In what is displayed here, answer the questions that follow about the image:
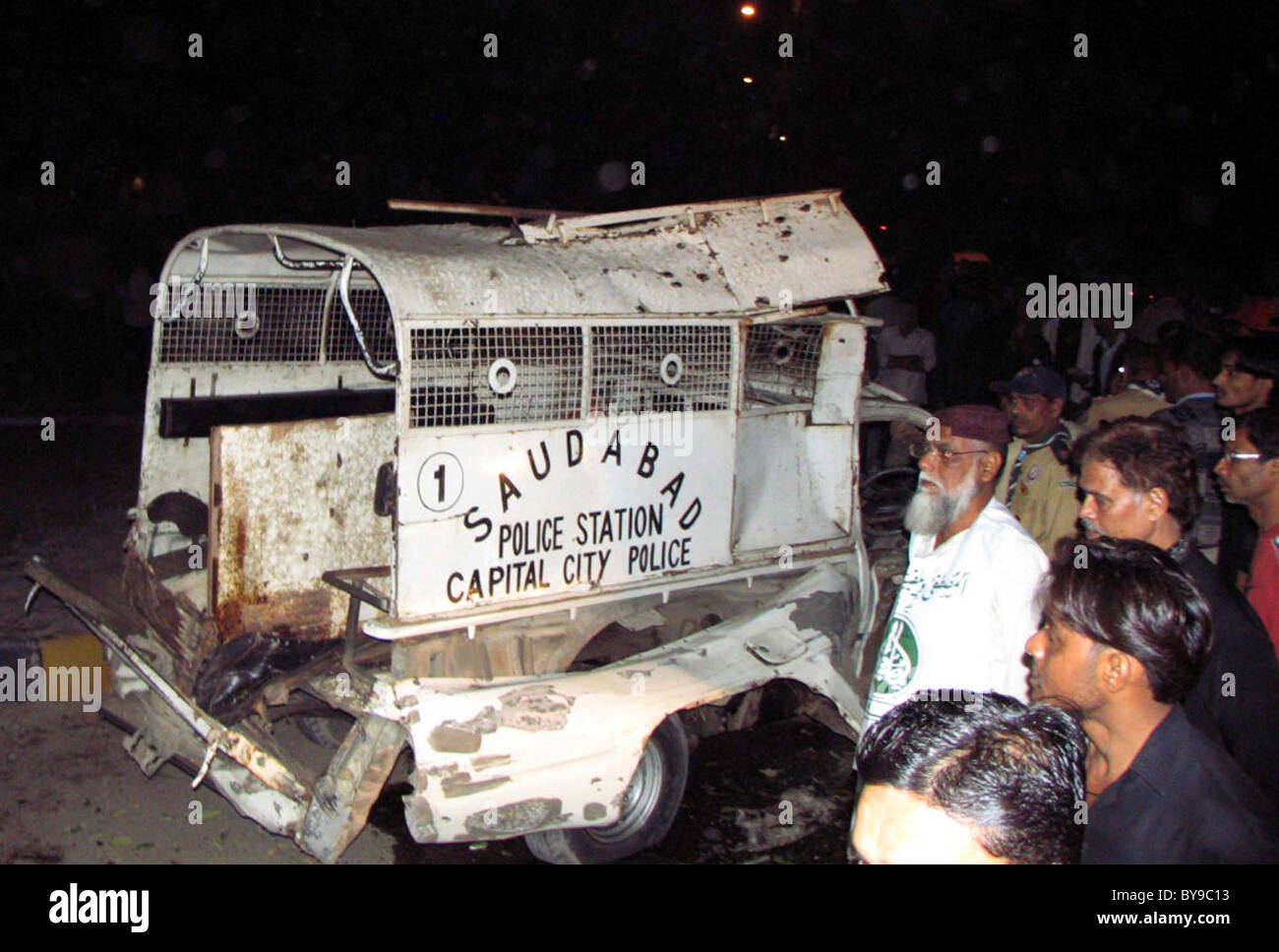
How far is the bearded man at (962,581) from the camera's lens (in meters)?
3.12

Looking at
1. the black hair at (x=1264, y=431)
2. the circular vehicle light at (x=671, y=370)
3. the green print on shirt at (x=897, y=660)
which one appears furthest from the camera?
the circular vehicle light at (x=671, y=370)

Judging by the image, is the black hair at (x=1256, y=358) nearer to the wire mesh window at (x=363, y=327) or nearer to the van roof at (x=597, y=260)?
the van roof at (x=597, y=260)

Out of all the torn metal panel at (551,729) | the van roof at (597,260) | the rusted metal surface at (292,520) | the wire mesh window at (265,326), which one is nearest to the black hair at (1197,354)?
the van roof at (597,260)

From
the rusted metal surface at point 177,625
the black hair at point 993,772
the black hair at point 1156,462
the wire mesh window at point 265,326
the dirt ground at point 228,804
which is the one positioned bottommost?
the dirt ground at point 228,804

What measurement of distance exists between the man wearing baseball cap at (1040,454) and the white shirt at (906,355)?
4.92 m

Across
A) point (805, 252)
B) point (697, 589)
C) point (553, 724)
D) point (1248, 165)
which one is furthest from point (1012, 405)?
point (1248, 165)

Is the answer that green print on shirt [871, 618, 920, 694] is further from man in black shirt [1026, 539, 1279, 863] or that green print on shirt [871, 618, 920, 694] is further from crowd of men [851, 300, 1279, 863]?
man in black shirt [1026, 539, 1279, 863]

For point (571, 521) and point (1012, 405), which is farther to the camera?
point (1012, 405)

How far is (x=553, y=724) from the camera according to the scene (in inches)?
158

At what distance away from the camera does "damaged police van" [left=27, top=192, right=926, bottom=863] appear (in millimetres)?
3949

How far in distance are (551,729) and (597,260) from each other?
1.99 meters

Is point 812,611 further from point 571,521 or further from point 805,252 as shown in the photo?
point 805,252

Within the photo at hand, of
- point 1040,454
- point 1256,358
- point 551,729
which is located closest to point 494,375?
point 551,729
